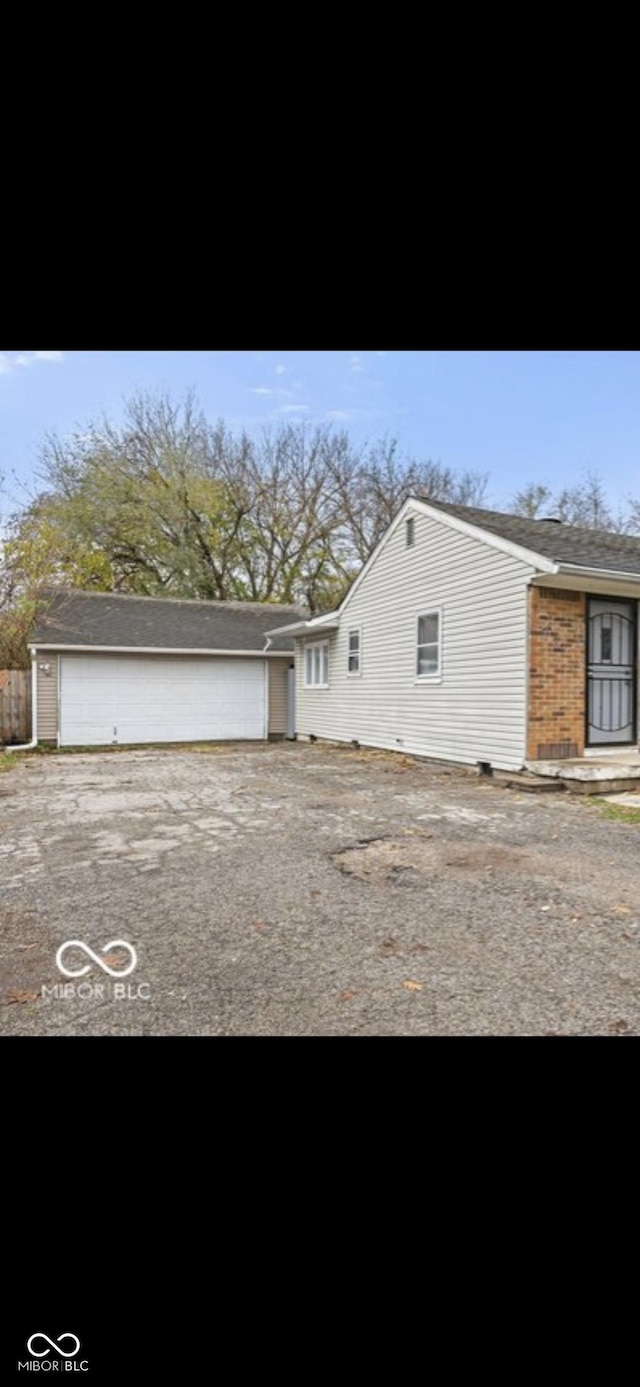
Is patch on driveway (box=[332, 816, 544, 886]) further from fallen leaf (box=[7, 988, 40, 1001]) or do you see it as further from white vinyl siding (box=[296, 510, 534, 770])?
white vinyl siding (box=[296, 510, 534, 770])

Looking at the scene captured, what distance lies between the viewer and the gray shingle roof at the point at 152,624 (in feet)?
49.1

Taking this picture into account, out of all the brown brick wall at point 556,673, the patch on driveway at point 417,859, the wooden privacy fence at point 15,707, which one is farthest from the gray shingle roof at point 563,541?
the wooden privacy fence at point 15,707

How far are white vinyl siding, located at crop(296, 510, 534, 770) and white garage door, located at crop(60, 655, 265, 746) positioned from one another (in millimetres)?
2918

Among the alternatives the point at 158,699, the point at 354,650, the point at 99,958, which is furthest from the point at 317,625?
the point at 99,958

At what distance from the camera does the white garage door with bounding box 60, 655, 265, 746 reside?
48.0 ft

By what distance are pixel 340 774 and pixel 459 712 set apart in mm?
2077

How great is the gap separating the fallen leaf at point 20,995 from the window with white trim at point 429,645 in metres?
8.65

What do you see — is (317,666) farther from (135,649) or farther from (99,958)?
(99,958)

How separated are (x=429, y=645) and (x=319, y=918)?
798 cm

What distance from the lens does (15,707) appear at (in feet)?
47.0

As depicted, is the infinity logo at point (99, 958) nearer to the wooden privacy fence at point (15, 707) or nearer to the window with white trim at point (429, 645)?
the window with white trim at point (429, 645)
